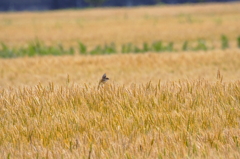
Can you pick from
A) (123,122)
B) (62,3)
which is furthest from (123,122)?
(62,3)

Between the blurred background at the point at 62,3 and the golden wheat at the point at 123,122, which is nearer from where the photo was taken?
the golden wheat at the point at 123,122

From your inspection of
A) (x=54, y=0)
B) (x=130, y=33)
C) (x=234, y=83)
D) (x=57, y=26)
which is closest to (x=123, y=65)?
(x=234, y=83)

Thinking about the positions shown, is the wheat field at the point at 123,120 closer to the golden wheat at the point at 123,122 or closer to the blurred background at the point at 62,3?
the golden wheat at the point at 123,122

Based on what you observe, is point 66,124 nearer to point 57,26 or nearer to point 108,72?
point 108,72

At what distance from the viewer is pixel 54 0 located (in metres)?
62.6

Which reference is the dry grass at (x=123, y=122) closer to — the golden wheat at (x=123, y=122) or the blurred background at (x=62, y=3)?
the golden wheat at (x=123, y=122)

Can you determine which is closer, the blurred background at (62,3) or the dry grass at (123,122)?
the dry grass at (123,122)

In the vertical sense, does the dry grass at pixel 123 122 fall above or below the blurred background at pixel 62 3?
above

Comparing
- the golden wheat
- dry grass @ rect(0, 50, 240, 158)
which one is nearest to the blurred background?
dry grass @ rect(0, 50, 240, 158)


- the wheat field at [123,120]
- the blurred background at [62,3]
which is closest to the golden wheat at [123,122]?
the wheat field at [123,120]

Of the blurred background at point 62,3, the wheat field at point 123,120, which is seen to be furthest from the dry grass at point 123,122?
the blurred background at point 62,3

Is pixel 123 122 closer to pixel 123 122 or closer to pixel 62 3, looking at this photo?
pixel 123 122

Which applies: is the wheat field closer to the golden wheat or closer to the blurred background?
the golden wheat

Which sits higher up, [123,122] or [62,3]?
[123,122]
